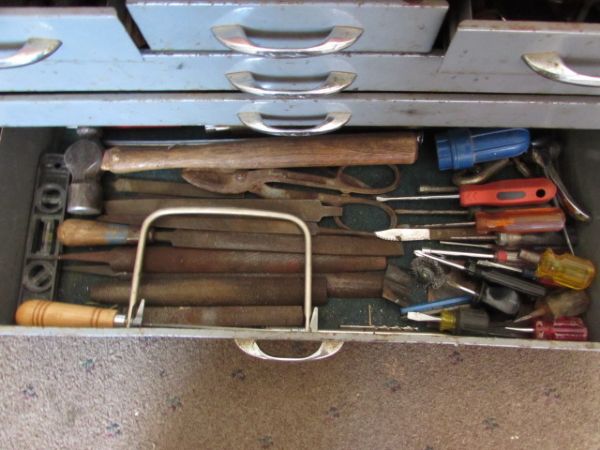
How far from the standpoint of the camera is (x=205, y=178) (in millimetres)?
Result: 974

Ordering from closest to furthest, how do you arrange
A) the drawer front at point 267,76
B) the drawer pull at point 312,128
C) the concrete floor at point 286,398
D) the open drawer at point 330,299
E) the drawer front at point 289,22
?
the drawer front at point 289,22, the drawer front at point 267,76, the drawer pull at point 312,128, the open drawer at point 330,299, the concrete floor at point 286,398

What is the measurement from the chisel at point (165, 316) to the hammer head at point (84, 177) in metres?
0.18

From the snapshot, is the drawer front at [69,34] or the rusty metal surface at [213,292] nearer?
the drawer front at [69,34]

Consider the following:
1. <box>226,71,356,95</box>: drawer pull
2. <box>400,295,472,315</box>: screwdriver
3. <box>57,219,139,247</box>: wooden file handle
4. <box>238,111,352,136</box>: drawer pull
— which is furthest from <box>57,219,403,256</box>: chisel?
<box>226,71,356,95</box>: drawer pull

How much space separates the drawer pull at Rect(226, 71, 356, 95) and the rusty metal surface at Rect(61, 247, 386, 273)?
33 centimetres

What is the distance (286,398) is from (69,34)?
0.74 meters

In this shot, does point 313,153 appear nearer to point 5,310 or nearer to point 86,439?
point 5,310

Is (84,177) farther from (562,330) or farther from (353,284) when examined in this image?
(562,330)

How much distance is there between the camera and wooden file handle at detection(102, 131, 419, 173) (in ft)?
3.11

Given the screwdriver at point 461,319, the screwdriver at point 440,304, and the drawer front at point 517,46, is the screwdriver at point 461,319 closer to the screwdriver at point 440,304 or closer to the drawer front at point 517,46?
the screwdriver at point 440,304

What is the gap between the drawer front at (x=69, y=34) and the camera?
554 mm

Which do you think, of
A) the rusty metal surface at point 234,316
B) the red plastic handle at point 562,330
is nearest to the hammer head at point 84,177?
the rusty metal surface at point 234,316

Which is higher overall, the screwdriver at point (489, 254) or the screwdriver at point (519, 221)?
the screwdriver at point (519, 221)

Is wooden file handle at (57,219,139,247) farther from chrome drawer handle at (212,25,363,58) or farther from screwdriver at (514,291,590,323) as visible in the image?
screwdriver at (514,291,590,323)
